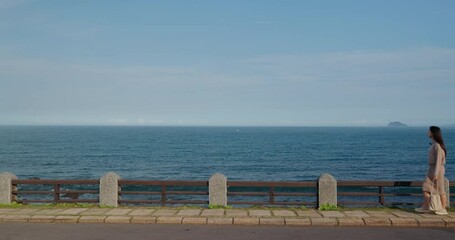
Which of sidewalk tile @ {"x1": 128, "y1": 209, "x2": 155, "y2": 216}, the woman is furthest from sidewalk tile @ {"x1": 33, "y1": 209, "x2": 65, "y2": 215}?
the woman

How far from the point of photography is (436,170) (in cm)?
1162

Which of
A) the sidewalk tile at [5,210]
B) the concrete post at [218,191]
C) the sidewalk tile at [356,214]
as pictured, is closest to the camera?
the sidewalk tile at [356,214]

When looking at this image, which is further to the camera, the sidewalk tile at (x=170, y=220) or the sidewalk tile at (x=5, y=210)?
the sidewalk tile at (x=5, y=210)

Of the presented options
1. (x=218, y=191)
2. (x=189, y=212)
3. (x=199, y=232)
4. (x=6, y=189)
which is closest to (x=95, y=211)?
(x=189, y=212)

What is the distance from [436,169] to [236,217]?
553 cm

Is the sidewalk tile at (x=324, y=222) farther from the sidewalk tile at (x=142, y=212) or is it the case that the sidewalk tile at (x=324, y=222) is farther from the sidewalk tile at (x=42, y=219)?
the sidewalk tile at (x=42, y=219)

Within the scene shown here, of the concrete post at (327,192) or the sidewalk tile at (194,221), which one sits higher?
the concrete post at (327,192)

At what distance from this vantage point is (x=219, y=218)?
11.5 metres

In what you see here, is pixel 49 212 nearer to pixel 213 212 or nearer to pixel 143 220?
pixel 143 220

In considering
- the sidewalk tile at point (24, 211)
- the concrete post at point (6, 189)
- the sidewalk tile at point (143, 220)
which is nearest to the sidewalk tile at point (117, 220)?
the sidewalk tile at point (143, 220)

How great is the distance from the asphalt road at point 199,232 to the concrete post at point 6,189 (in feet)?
9.02

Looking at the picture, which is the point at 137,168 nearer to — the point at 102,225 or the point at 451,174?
the point at 451,174

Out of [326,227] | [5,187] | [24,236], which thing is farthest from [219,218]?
[5,187]

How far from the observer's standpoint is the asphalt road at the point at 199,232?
32.7ft
